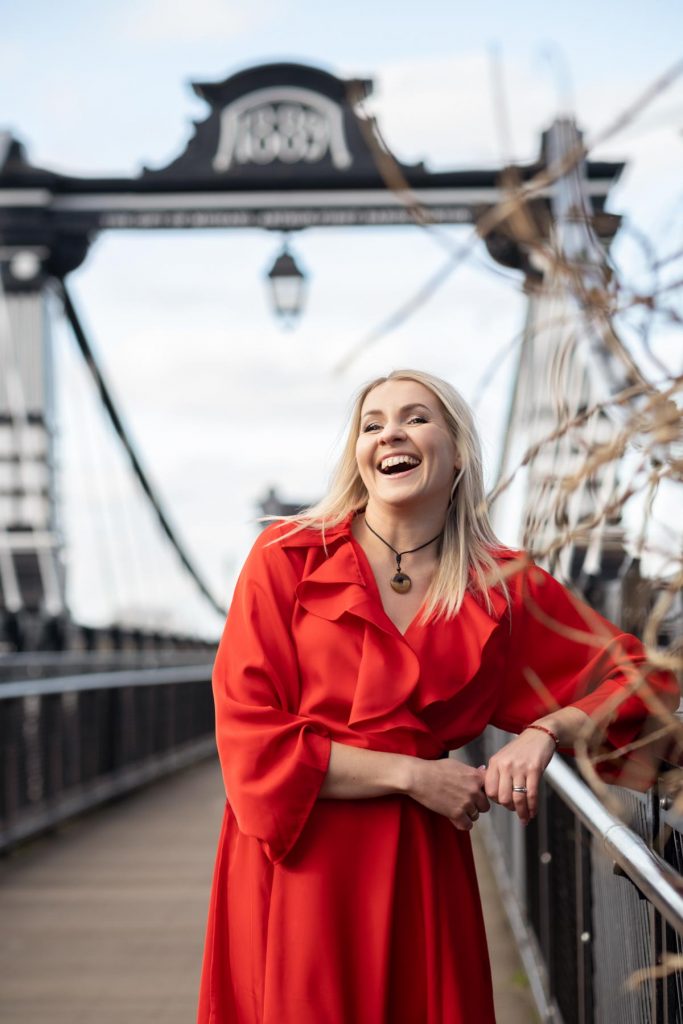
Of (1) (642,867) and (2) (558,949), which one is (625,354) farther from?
(2) (558,949)

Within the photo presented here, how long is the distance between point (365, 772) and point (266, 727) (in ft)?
0.46

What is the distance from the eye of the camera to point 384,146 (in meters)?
1.11

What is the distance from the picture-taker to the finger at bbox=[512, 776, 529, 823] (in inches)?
75.2

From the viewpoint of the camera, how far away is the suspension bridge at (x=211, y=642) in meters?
1.13

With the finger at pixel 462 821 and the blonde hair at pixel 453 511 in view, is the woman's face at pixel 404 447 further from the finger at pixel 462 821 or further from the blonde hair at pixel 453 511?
the finger at pixel 462 821

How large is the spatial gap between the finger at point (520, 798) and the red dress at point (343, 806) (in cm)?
13

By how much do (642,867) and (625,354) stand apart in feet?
3.53

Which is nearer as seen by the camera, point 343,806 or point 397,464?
point 343,806

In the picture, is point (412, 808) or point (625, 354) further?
point (412, 808)

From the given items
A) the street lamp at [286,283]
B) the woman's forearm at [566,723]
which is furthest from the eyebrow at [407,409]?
the street lamp at [286,283]

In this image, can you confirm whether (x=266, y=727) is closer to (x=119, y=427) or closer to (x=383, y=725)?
(x=383, y=725)

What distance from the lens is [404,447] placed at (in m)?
2.08

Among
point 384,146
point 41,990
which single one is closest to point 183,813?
point 41,990

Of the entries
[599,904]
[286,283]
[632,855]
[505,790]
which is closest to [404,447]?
[505,790]
